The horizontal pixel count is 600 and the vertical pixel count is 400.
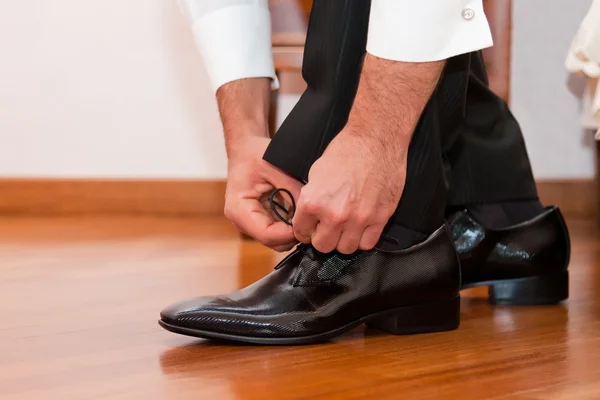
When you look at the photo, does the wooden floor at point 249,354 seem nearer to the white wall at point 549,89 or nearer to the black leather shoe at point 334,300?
the black leather shoe at point 334,300

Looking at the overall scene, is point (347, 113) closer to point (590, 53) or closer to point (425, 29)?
point (425, 29)

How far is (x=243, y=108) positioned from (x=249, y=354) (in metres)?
0.34

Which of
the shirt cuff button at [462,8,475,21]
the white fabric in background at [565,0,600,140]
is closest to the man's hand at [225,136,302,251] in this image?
the shirt cuff button at [462,8,475,21]

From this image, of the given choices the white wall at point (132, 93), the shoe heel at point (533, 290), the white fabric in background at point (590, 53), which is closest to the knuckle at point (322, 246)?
the shoe heel at point (533, 290)

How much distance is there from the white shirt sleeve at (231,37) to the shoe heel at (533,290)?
39cm

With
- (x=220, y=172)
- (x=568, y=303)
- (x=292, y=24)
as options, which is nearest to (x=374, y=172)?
(x=568, y=303)

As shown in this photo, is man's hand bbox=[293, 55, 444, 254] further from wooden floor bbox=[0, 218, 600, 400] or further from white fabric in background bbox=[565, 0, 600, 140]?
white fabric in background bbox=[565, 0, 600, 140]

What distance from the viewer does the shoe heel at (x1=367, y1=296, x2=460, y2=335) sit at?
0.82m

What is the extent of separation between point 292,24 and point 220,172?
70cm

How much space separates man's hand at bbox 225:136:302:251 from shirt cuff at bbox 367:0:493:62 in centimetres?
17

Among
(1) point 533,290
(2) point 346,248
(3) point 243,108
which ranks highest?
(3) point 243,108

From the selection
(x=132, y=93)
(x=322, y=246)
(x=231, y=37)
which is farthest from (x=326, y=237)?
(x=132, y=93)

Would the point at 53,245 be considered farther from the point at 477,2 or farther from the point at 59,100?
the point at 477,2

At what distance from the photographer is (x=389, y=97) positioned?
2.45 ft
